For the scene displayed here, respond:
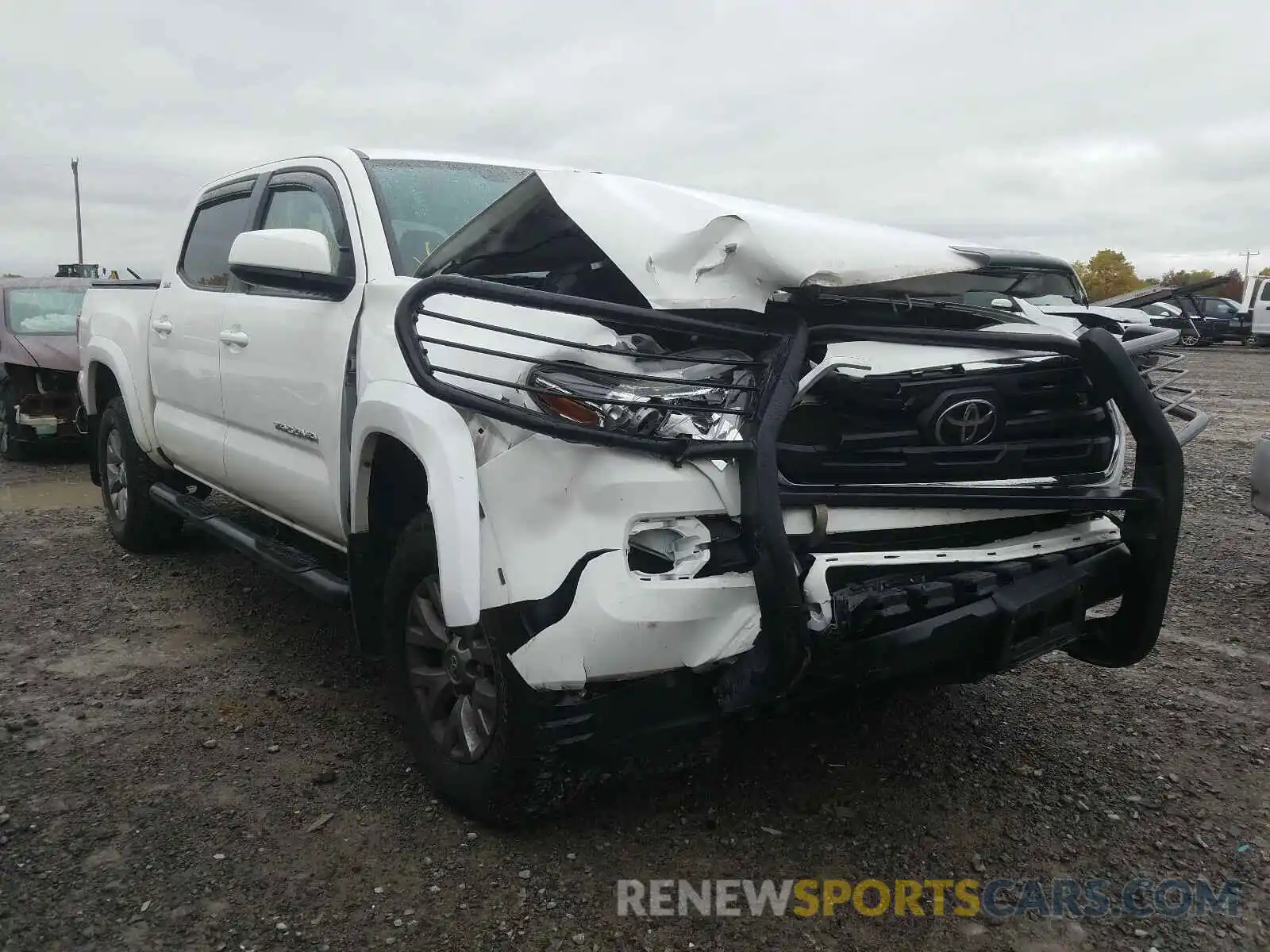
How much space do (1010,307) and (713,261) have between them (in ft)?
4.04

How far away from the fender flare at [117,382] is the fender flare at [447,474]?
9.22 ft

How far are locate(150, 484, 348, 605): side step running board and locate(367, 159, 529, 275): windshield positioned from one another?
3.45 feet

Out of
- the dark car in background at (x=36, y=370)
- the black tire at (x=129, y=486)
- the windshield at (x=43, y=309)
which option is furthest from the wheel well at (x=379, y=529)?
the windshield at (x=43, y=309)

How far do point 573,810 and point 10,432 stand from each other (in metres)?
8.62

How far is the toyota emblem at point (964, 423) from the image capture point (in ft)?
8.66

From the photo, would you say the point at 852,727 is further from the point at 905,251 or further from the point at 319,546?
the point at 319,546

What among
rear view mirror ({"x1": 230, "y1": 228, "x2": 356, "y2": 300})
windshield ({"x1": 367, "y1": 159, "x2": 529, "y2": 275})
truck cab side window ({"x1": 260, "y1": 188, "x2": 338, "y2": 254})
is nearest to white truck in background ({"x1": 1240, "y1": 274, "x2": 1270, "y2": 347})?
windshield ({"x1": 367, "y1": 159, "x2": 529, "y2": 275})

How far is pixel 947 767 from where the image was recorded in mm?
3230

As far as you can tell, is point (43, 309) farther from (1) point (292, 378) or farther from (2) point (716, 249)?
(2) point (716, 249)

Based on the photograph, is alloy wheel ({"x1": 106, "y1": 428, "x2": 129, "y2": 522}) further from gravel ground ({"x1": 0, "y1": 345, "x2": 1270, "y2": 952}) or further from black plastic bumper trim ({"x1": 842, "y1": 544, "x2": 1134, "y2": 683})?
black plastic bumper trim ({"x1": 842, "y1": 544, "x2": 1134, "y2": 683})

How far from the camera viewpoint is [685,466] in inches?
92.9

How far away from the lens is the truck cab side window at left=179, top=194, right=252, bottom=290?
4.51 meters

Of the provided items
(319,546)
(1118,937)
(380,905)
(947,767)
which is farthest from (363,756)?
(1118,937)

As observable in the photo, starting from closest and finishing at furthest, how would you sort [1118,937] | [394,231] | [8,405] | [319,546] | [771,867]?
[1118,937] < [771,867] < [394,231] < [319,546] < [8,405]
